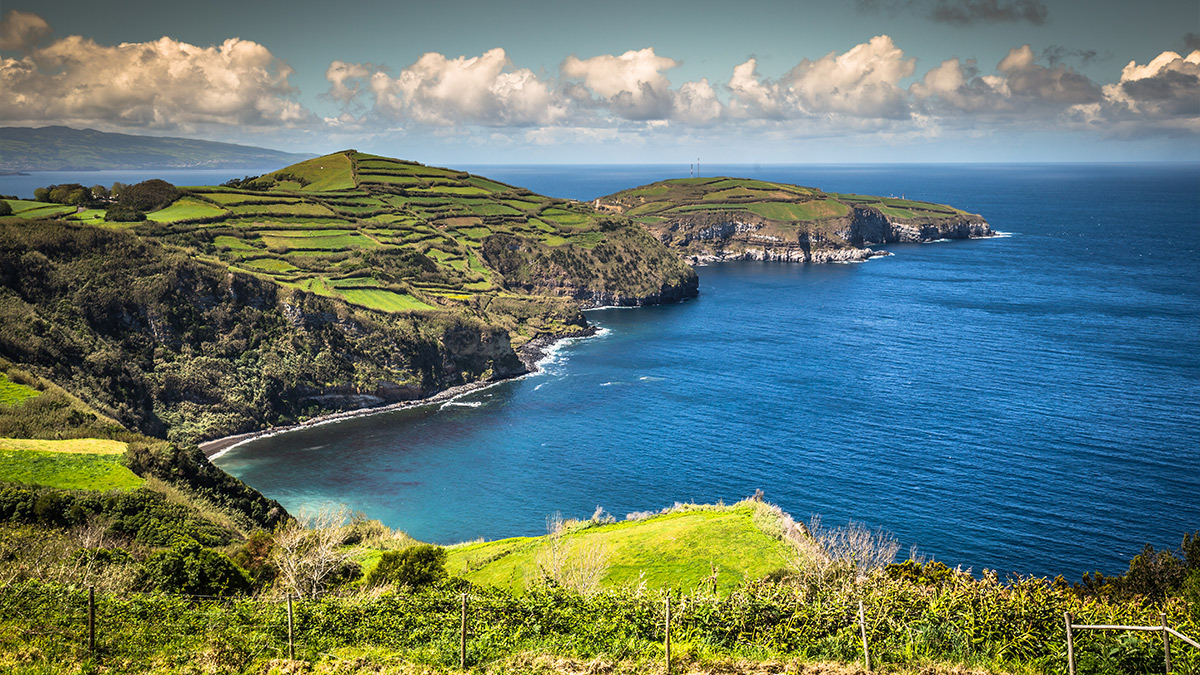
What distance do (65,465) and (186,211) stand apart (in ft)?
446

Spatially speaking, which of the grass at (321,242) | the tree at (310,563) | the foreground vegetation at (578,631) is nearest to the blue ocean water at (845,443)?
the tree at (310,563)

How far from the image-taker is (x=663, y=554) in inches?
2035

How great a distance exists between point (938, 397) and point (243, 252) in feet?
464

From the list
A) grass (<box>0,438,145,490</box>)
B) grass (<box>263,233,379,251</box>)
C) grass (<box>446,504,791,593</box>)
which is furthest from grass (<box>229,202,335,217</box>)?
grass (<box>446,504,791,593</box>)

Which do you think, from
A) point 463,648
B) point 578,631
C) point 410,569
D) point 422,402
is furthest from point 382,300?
point 463,648

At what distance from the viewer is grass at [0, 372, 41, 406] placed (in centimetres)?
7836

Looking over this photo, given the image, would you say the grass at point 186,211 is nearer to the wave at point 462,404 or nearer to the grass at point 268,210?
the grass at point 268,210

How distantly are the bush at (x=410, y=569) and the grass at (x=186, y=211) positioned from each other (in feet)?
513

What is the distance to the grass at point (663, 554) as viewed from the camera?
1898 inches

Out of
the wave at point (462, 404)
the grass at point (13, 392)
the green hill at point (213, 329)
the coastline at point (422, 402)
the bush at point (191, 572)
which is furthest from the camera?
the wave at point (462, 404)

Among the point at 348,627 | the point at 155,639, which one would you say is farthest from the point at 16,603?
the point at 348,627

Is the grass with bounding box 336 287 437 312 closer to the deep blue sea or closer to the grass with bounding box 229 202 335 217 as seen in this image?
the deep blue sea

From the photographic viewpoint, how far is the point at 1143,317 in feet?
528

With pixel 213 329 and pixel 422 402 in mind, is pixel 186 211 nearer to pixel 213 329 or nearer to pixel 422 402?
pixel 213 329
